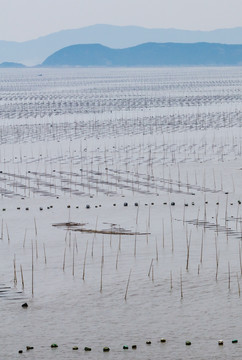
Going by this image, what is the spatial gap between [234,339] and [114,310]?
2.17 metres

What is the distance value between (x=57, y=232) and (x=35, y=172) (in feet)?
28.1

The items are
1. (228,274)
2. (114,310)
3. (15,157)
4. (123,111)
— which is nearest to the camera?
→ (114,310)

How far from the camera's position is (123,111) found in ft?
179

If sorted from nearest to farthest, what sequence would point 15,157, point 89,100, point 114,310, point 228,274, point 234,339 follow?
point 234,339, point 114,310, point 228,274, point 15,157, point 89,100

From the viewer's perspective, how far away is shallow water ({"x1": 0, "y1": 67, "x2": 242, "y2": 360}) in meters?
12.7

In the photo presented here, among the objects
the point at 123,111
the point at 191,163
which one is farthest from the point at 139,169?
the point at 123,111

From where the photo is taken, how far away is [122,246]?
57.5ft

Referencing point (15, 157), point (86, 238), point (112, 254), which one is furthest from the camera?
point (15, 157)

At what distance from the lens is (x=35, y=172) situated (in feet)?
89.4

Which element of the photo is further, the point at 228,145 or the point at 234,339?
the point at 228,145

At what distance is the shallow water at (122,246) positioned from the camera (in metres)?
12.7

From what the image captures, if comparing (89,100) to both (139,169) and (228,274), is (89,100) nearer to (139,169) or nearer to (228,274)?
(139,169)

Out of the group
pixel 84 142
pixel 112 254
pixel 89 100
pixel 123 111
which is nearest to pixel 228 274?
pixel 112 254

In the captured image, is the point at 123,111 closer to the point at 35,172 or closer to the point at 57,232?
the point at 35,172
